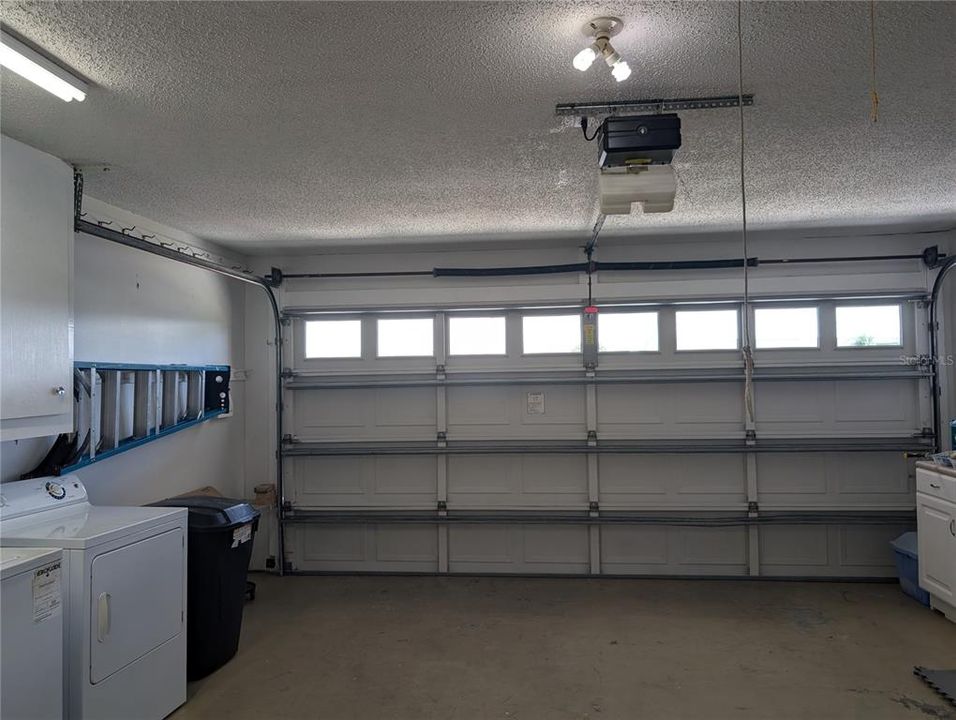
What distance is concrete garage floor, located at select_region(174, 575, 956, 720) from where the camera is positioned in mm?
2812

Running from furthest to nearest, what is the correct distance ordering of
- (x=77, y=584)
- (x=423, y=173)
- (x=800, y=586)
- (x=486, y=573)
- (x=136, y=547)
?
1. (x=486, y=573)
2. (x=800, y=586)
3. (x=423, y=173)
4. (x=136, y=547)
5. (x=77, y=584)

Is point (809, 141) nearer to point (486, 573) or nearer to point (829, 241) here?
point (829, 241)

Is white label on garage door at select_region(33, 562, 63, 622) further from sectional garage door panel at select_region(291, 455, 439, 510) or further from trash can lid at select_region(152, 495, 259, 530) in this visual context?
sectional garage door panel at select_region(291, 455, 439, 510)

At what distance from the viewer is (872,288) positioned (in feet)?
14.5

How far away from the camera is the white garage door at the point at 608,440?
4.44 meters

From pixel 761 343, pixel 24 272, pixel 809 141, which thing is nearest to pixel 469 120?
pixel 809 141

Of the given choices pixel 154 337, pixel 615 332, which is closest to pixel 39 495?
pixel 154 337

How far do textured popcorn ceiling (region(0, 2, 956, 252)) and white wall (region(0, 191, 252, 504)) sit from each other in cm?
36

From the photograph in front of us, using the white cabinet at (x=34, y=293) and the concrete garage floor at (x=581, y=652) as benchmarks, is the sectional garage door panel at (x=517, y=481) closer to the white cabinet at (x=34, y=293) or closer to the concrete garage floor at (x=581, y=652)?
the concrete garage floor at (x=581, y=652)

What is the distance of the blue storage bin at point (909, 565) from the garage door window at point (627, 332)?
220 centimetres

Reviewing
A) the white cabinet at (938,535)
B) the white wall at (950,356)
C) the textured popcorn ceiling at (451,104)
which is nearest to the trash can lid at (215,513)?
the textured popcorn ceiling at (451,104)

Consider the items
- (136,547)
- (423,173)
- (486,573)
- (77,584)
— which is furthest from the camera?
(486,573)

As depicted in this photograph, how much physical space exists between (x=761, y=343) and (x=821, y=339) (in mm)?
451

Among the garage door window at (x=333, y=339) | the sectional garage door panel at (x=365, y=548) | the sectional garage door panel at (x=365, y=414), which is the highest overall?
the garage door window at (x=333, y=339)
